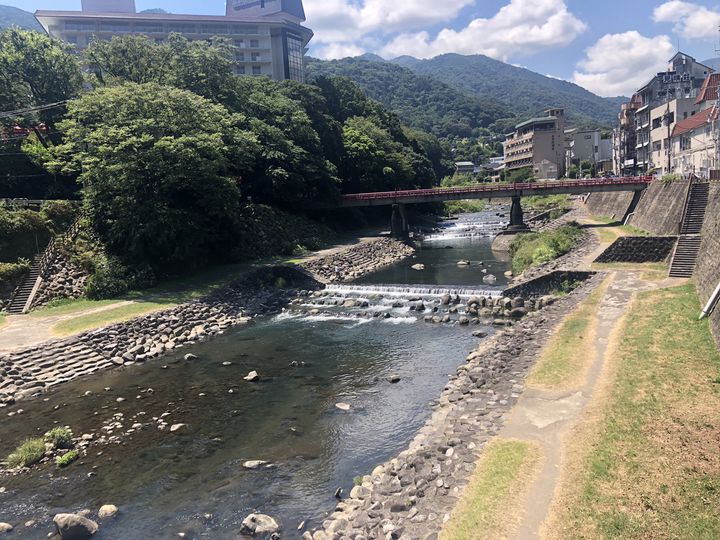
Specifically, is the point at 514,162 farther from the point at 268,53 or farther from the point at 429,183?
the point at 268,53

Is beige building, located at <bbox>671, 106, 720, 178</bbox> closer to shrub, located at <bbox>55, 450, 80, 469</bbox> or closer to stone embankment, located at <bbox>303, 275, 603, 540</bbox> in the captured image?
stone embankment, located at <bbox>303, 275, 603, 540</bbox>

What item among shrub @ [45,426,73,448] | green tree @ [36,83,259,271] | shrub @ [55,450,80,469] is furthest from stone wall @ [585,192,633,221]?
shrub @ [55,450,80,469]

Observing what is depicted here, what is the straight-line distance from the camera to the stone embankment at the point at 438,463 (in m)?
9.38

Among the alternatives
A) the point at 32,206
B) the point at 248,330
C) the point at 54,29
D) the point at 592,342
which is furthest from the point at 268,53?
the point at 592,342

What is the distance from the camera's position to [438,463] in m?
11.2

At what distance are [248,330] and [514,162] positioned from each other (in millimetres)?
121214

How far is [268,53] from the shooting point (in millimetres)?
93562

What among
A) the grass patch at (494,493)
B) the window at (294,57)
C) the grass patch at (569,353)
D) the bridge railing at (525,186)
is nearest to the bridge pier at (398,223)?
the bridge railing at (525,186)

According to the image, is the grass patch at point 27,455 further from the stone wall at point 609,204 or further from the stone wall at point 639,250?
the stone wall at point 609,204

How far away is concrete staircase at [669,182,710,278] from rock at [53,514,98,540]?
26868mm

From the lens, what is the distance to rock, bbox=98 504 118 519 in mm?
11672

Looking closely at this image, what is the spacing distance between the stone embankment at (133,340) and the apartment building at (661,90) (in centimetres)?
6436

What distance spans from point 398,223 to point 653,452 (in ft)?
160

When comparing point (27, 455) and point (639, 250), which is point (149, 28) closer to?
point (639, 250)
